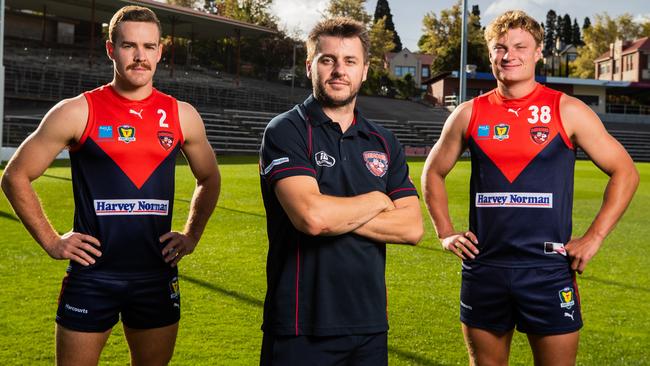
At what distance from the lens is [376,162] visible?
3061 millimetres

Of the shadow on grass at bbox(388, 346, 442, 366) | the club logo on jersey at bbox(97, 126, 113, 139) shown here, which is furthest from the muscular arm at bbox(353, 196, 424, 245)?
the shadow on grass at bbox(388, 346, 442, 366)

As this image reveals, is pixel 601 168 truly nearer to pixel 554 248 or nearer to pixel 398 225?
pixel 554 248

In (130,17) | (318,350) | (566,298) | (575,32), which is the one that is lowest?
(318,350)

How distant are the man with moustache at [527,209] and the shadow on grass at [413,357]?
1600 mm

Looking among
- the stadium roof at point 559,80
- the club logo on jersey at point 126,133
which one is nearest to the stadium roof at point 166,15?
the stadium roof at point 559,80

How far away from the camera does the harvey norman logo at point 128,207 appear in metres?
3.40

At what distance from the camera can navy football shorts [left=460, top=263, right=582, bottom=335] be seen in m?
3.55

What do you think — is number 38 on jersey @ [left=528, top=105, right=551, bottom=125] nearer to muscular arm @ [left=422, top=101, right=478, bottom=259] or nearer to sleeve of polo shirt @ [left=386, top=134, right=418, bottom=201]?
muscular arm @ [left=422, top=101, right=478, bottom=259]

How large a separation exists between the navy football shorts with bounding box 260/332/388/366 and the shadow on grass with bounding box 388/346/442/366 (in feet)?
8.04

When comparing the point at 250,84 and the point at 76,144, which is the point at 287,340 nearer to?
the point at 76,144

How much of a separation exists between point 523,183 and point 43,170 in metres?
2.50

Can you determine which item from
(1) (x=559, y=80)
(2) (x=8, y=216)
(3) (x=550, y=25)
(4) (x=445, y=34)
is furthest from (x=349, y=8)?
(3) (x=550, y=25)

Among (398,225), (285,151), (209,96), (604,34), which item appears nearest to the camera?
(285,151)

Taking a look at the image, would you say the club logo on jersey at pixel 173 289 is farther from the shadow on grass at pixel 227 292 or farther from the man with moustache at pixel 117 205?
the shadow on grass at pixel 227 292
